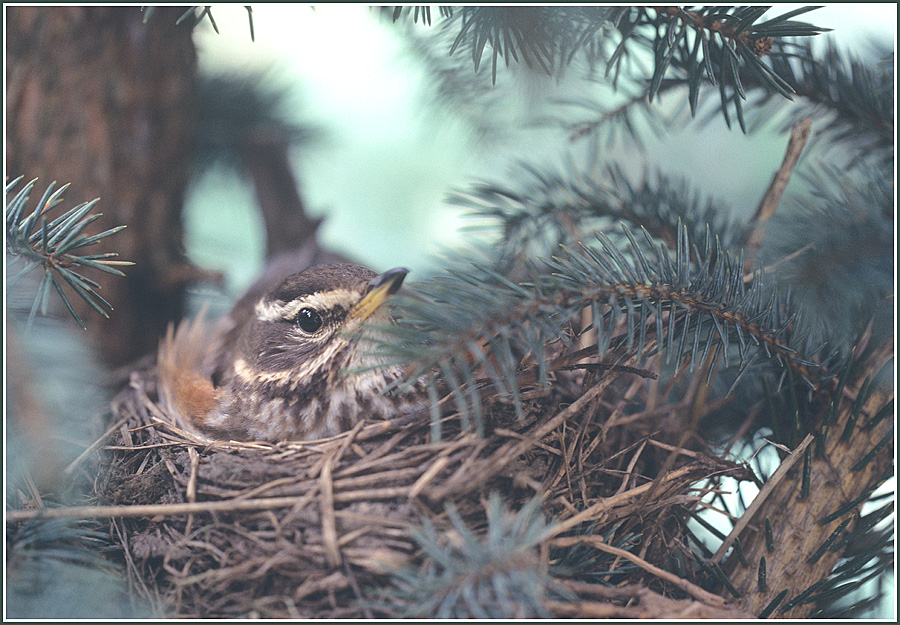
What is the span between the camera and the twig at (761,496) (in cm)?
107

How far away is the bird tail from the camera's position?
152 cm

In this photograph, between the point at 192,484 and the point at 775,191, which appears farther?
the point at 775,191

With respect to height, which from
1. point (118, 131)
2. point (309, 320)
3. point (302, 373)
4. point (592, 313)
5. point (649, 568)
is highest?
point (118, 131)

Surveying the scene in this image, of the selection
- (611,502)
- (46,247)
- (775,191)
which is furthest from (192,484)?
(775,191)

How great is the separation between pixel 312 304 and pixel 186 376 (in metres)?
0.48

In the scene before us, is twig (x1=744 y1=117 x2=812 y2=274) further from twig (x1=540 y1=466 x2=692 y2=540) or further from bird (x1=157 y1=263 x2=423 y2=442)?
bird (x1=157 y1=263 x2=423 y2=442)

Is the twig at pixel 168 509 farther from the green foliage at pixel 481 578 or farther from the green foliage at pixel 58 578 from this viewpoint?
the green foliage at pixel 481 578

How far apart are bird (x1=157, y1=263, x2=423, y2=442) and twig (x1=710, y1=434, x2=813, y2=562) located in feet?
2.09

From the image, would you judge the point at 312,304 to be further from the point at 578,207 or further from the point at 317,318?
the point at 578,207

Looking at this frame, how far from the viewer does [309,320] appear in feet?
Result: 4.67

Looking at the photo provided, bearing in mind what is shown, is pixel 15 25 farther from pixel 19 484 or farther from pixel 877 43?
pixel 877 43

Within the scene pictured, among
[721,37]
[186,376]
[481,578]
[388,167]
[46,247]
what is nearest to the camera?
[481,578]

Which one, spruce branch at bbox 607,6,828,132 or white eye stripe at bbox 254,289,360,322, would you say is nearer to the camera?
spruce branch at bbox 607,6,828,132

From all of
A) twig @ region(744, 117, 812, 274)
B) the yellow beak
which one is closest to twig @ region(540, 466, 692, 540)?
twig @ region(744, 117, 812, 274)
